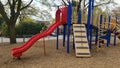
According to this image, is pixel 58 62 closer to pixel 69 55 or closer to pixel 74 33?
pixel 69 55

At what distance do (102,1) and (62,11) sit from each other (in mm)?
15671

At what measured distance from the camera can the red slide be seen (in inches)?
585

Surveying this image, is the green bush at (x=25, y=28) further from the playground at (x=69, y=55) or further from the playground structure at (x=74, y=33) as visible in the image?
the playground structure at (x=74, y=33)

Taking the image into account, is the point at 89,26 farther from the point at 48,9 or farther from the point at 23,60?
the point at 48,9

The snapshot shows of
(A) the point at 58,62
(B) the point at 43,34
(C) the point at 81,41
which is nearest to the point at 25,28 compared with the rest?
(B) the point at 43,34

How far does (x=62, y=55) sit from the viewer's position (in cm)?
1595

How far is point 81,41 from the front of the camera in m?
16.1

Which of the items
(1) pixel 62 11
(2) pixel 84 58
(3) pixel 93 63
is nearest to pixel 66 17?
(1) pixel 62 11

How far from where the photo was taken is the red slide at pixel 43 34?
1486 centimetres

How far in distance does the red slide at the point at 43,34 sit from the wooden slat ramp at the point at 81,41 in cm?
104

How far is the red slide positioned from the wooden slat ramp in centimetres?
104

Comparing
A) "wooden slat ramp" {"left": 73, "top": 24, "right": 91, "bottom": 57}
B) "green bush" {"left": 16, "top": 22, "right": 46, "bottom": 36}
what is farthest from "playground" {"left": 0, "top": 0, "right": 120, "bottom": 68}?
"green bush" {"left": 16, "top": 22, "right": 46, "bottom": 36}

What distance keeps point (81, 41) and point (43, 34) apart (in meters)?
2.27

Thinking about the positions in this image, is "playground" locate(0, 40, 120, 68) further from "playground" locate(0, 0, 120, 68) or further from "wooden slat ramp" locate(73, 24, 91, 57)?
"wooden slat ramp" locate(73, 24, 91, 57)
